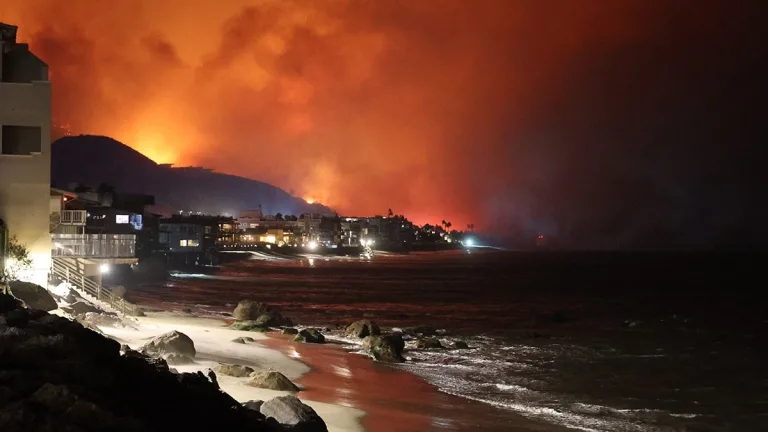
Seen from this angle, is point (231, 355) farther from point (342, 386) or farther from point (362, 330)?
point (362, 330)

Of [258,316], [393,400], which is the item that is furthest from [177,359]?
[258,316]

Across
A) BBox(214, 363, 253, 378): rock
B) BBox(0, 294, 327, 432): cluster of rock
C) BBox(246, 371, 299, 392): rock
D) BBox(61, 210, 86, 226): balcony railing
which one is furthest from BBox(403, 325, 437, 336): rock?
BBox(0, 294, 327, 432): cluster of rock

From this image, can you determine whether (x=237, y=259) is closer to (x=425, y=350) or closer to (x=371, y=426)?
(x=425, y=350)

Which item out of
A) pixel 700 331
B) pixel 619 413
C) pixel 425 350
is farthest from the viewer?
pixel 700 331

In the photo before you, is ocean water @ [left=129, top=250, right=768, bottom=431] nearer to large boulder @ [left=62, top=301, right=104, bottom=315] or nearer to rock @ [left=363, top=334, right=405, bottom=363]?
rock @ [left=363, top=334, right=405, bottom=363]

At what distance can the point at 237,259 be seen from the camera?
184875 millimetres

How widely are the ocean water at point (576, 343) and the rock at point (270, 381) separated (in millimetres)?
6859

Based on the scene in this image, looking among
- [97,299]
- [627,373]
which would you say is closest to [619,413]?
[627,373]

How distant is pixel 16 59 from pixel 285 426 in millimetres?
23025

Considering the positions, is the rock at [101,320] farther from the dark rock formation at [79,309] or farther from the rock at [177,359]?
the rock at [177,359]

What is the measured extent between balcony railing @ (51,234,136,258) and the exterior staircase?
48cm

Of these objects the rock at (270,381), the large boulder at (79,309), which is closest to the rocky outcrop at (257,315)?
the large boulder at (79,309)

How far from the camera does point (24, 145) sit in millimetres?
29984

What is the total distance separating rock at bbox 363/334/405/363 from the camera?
32375mm
